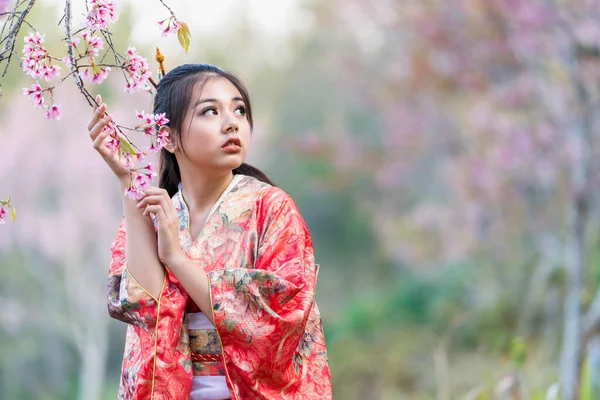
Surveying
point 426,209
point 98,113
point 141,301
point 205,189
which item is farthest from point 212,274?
point 426,209

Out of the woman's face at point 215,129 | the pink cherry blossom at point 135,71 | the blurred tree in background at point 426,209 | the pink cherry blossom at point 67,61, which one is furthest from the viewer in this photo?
the blurred tree in background at point 426,209

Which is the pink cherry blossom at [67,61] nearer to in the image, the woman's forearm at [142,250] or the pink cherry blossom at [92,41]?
the pink cherry blossom at [92,41]

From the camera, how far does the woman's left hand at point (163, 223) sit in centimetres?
177

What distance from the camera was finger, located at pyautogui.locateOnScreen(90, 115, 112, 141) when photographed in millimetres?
1676

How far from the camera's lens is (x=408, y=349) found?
7.90 m

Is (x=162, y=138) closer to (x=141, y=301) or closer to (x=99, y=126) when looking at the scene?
(x=99, y=126)

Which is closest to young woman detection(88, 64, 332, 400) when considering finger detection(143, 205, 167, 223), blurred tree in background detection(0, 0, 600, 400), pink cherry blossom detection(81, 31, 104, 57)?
finger detection(143, 205, 167, 223)

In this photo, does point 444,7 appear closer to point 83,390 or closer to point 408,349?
point 408,349

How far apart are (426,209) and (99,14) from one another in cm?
1145

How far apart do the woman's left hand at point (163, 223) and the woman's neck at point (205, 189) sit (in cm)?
18

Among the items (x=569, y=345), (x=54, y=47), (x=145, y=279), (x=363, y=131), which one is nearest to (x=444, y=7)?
(x=569, y=345)

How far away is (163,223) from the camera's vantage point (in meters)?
1.77

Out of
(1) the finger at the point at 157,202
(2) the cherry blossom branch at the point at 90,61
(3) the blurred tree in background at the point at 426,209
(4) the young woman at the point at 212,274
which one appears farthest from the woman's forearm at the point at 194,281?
(3) the blurred tree in background at the point at 426,209

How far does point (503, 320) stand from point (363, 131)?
35.1 ft
